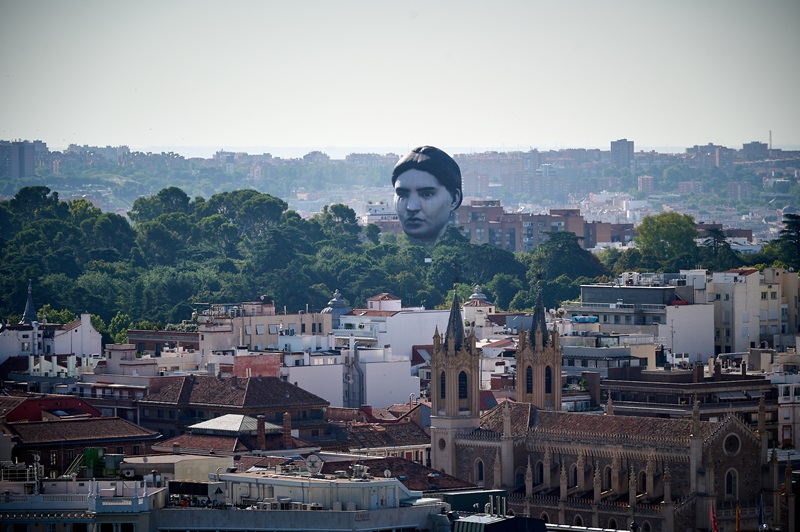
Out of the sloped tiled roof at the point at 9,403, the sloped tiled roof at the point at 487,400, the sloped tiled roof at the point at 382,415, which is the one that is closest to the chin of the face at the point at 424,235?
the sloped tiled roof at the point at 382,415

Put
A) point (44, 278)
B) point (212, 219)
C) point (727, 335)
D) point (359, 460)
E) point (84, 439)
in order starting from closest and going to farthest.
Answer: point (359, 460) < point (84, 439) < point (727, 335) < point (44, 278) < point (212, 219)

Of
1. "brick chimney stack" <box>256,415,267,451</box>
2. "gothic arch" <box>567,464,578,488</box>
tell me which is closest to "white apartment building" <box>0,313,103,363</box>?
"brick chimney stack" <box>256,415,267,451</box>

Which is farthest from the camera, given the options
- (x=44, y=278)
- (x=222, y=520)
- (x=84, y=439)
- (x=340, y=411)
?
(x=44, y=278)

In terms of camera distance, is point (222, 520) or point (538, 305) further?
point (538, 305)

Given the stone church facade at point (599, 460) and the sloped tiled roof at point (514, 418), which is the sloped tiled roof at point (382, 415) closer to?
the stone church facade at point (599, 460)

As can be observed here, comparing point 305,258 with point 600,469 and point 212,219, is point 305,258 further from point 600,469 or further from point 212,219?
point 600,469

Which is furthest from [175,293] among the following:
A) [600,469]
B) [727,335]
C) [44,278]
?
[600,469]
